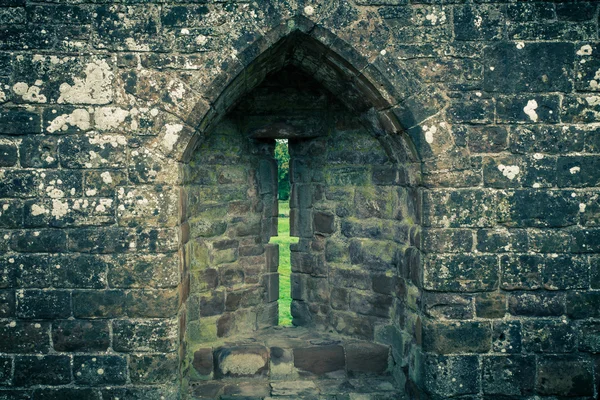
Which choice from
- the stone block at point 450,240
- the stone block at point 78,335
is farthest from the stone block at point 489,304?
the stone block at point 78,335

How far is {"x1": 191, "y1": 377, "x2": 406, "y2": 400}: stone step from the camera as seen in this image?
4.14 metres

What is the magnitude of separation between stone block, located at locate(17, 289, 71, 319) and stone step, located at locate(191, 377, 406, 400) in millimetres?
1378

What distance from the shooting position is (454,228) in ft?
11.8

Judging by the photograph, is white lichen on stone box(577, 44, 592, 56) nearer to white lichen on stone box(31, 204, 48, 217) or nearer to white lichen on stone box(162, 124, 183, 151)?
white lichen on stone box(162, 124, 183, 151)

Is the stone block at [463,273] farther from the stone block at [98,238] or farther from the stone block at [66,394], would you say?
the stone block at [66,394]

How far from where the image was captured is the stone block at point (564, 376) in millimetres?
3582

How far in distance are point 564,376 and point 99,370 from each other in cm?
345

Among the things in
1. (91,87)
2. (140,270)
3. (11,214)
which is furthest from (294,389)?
(91,87)

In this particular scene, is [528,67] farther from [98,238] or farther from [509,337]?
[98,238]

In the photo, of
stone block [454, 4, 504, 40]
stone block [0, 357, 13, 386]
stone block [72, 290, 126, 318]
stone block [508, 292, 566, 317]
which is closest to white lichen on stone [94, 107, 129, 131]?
stone block [72, 290, 126, 318]

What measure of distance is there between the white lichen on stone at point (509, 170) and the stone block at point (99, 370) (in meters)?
3.13

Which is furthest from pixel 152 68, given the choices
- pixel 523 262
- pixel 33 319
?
pixel 523 262

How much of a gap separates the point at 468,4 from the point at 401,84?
0.76 metres

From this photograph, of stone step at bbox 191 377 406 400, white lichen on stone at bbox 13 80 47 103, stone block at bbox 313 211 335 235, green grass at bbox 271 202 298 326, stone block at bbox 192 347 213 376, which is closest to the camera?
white lichen on stone at bbox 13 80 47 103
